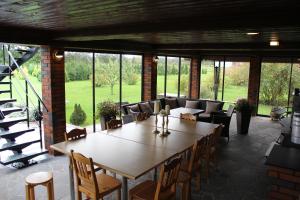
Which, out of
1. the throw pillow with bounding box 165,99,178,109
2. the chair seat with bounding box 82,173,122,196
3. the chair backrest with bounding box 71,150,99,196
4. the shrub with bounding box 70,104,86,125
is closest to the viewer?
the chair backrest with bounding box 71,150,99,196

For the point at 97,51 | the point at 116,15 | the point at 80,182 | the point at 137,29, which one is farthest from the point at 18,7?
the point at 97,51

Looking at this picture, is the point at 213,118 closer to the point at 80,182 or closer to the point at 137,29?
the point at 137,29

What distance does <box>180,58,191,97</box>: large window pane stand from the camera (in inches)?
460

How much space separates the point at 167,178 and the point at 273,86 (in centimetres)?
916

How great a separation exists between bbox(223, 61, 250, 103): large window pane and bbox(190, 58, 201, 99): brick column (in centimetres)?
126

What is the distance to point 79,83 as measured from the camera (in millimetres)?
6953

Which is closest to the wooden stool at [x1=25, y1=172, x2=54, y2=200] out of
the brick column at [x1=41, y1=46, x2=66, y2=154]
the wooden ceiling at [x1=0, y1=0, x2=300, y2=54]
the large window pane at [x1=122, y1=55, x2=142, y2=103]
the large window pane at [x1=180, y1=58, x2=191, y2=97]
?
the wooden ceiling at [x1=0, y1=0, x2=300, y2=54]

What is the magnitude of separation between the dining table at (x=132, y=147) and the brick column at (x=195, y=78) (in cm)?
731

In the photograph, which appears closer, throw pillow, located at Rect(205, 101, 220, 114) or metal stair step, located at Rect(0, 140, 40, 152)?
metal stair step, located at Rect(0, 140, 40, 152)

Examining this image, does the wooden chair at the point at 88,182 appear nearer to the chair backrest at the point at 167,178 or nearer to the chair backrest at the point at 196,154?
the chair backrest at the point at 167,178

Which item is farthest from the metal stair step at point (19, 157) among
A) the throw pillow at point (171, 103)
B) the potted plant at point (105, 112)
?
the throw pillow at point (171, 103)

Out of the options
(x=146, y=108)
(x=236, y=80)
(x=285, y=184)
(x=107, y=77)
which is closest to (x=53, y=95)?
(x=107, y=77)

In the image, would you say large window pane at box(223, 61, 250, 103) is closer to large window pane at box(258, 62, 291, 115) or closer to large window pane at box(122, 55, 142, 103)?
large window pane at box(258, 62, 291, 115)

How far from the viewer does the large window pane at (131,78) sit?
324 inches
